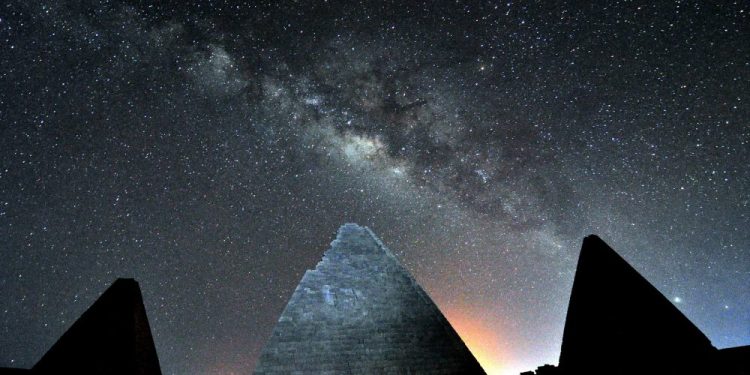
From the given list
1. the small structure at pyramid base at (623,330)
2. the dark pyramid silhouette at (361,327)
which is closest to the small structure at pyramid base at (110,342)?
the dark pyramid silhouette at (361,327)

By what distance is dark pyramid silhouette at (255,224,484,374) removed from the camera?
7.88 metres

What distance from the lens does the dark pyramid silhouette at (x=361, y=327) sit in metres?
7.88

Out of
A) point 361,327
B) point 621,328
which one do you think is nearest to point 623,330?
point 621,328

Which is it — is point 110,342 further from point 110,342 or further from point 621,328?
point 621,328

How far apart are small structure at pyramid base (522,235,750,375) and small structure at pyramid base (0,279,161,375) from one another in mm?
6872

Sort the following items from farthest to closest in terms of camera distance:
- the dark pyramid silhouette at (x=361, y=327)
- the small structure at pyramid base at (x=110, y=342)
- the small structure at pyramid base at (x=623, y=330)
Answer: the dark pyramid silhouette at (x=361, y=327) → the small structure at pyramid base at (x=110, y=342) → the small structure at pyramid base at (x=623, y=330)

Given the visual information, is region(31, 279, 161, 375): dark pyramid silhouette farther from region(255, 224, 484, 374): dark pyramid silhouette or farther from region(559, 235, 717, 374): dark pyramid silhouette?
region(559, 235, 717, 374): dark pyramid silhouette

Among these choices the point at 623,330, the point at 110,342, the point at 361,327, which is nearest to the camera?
the point at 623,330

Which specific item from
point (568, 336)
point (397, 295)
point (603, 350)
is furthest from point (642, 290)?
point (397, 295)

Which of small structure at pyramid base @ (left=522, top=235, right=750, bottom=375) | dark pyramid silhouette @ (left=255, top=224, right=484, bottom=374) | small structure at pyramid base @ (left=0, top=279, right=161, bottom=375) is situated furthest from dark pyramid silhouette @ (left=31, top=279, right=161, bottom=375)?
small structure at pyramid base @ (left=522, top=235, right=750, bottom=375)

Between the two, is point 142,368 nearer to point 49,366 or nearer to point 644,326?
point 49,366

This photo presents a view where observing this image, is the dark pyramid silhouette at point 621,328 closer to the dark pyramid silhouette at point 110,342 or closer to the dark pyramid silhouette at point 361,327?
the dark pyramid silhouette at point 361,327

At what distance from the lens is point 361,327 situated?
8.66m

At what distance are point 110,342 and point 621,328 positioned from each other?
25.1 ft
